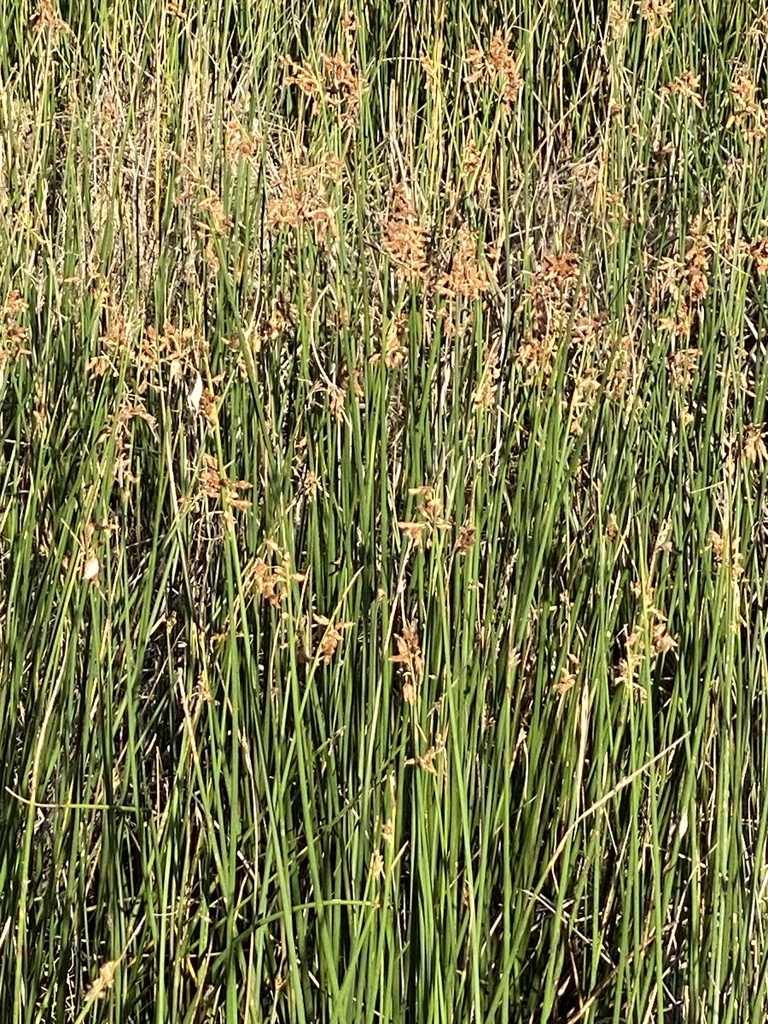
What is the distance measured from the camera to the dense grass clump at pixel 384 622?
120 centimetres

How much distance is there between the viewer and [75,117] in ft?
8.50

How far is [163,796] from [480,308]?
0.72m

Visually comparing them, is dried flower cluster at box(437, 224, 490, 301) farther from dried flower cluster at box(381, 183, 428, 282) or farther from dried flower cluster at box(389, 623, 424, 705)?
dried flower cluster at box(389, 623, 424, 705)

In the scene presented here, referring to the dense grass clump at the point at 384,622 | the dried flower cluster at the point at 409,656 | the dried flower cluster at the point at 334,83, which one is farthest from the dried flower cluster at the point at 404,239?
the dried flower cluster at the point at 409,656

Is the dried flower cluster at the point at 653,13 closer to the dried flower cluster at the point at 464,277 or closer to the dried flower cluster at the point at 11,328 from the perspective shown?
the dried flower cluster at the point at 464,277

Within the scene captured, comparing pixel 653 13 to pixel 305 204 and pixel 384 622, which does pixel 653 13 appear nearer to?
pixel 305 204

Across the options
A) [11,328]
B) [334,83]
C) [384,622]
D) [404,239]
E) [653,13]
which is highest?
[653,13]

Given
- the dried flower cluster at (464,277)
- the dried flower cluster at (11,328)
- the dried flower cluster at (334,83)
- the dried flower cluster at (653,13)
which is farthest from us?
the dried flower cluster at (653,13)

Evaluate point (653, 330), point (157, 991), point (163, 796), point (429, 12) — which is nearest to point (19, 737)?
point (163, 796)

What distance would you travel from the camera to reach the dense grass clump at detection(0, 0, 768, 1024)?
1200 mm

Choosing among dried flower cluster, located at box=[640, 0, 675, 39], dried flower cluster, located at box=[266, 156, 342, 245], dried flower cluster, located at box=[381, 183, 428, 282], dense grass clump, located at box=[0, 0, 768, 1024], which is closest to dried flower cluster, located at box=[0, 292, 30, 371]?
dense grass clump, located at box=[0, 0, 768, 1024]

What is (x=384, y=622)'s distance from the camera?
1226mm

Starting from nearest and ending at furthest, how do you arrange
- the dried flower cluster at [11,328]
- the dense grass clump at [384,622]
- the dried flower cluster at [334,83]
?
the dense grass clump at [384,622] → the dried flower cluster at [11,328] → the dried flower cluster at [334,83]

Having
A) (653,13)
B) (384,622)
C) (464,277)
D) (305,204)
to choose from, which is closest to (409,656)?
(384,622)
